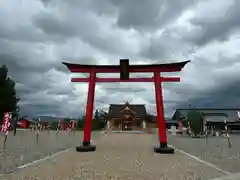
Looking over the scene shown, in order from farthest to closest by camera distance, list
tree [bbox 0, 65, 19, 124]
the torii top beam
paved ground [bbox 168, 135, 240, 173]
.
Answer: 1. tree [bbox 0, 65, 19, 124]
2. the torii top beam
3. paved ground [bbox 168, 135, 240, 173]

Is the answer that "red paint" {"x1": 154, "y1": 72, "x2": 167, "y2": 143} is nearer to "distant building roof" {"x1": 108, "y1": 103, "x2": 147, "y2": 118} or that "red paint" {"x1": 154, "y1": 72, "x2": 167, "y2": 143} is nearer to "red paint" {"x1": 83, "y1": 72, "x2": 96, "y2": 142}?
"red paint" {"x1": 83, "y1": 72, "x2": 96, "y2": 142}

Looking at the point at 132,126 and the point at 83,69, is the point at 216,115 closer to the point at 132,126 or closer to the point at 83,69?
the point at 132,126

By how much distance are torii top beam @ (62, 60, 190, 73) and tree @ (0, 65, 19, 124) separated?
2654 centimetres

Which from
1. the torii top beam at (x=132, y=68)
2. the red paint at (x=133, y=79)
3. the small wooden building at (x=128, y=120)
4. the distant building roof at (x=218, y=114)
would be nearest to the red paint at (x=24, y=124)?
the small wooden building at (x=128, y=120)

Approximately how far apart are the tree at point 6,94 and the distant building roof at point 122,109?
21.2m

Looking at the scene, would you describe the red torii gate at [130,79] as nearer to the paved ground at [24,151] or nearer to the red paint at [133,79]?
the red paint at [133,79]

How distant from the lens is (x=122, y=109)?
55406 millimetres

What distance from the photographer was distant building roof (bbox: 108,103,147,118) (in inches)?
2153

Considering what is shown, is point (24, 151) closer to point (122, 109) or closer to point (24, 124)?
point (122, 109)

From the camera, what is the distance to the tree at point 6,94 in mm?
37938

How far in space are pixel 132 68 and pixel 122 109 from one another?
41.6m

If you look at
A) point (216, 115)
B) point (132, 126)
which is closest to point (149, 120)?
point (132, 126)

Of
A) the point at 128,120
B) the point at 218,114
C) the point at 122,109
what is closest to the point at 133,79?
the point at 218,114

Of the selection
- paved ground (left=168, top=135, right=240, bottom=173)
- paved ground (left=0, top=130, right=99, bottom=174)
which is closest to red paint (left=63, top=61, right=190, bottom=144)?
paved ground (left=168, top=135, right=240, bottom=173)
